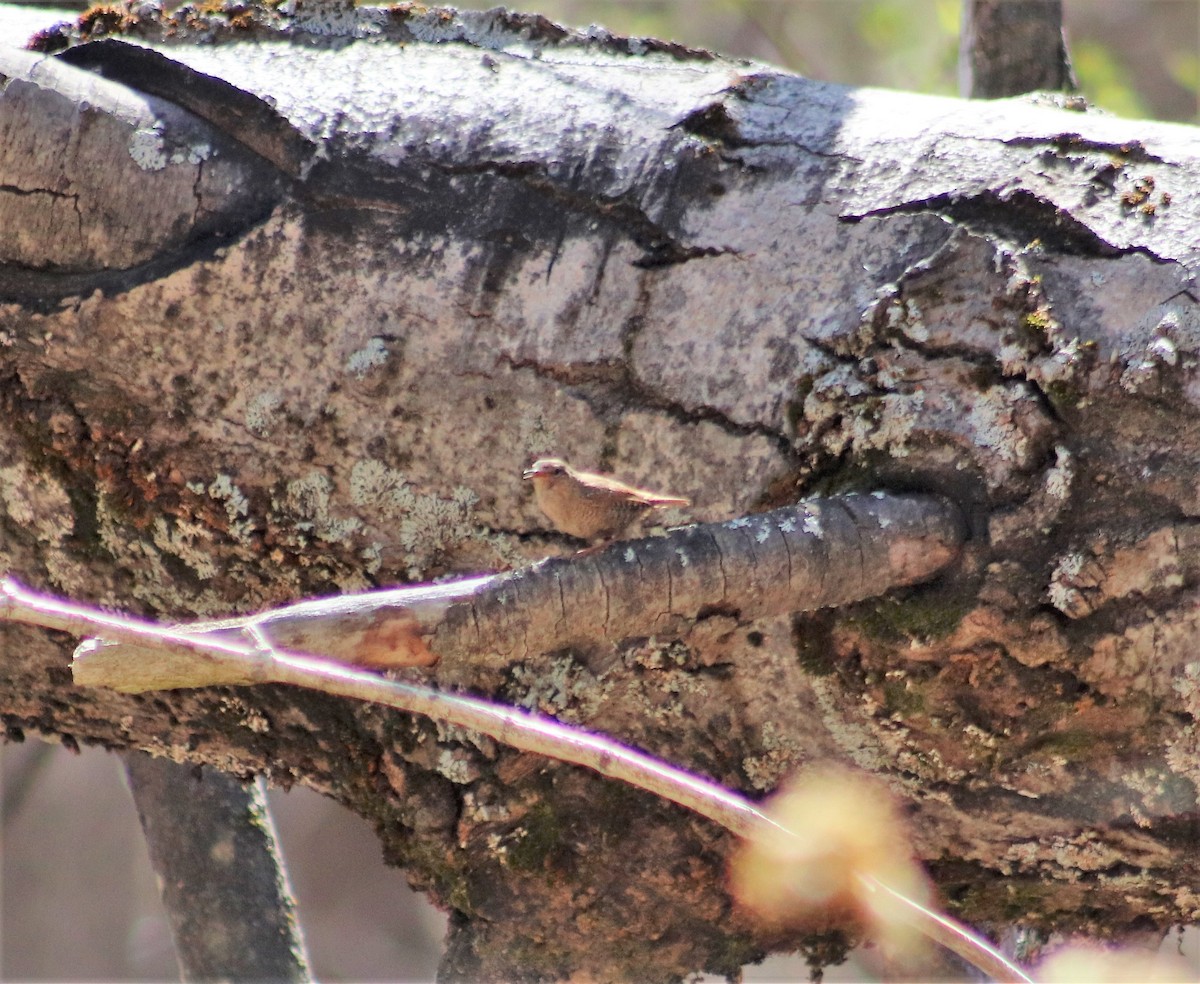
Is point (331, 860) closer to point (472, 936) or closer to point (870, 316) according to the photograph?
point (472, 936)

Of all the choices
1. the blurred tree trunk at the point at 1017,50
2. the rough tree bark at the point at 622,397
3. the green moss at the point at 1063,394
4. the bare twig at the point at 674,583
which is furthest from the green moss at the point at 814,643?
the blurred tree trunk at the point at 1017,50

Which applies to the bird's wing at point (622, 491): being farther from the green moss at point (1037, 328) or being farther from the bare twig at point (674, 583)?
the green moss at point (1037, 328)

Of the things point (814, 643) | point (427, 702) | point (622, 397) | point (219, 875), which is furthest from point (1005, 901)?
point (219, 875)

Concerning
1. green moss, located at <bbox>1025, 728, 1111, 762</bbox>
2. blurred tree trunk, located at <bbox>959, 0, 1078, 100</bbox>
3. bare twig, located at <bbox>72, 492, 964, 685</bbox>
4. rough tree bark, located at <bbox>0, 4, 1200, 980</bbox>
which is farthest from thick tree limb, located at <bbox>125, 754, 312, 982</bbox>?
blurred tree trunk, located at <bbox>959, 0, 1078, 100</bbox>

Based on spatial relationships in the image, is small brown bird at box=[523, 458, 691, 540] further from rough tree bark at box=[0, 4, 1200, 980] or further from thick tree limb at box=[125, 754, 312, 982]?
thick tree limb at box=[125, 754, 312, 982]

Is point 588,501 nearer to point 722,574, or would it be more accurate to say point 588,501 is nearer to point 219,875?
point 722,574

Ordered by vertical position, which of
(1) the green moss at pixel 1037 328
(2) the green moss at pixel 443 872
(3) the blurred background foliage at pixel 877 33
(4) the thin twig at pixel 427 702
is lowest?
(4) the thin twig at pixel 427 702
